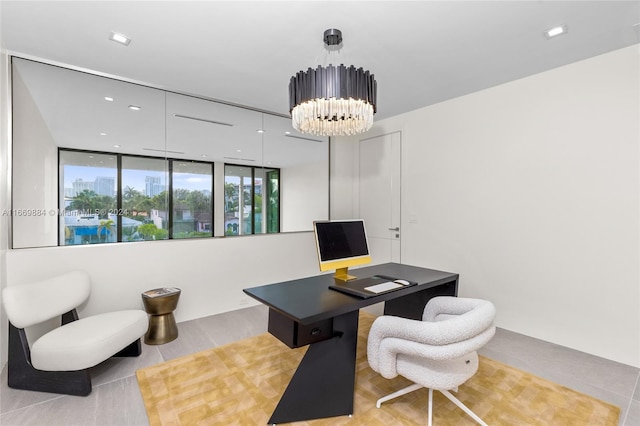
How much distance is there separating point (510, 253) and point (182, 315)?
12.2 ft

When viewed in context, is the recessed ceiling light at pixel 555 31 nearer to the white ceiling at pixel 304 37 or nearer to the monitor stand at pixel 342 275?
the white ceiling at pixel 304 37

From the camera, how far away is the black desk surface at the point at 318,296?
1669 mm

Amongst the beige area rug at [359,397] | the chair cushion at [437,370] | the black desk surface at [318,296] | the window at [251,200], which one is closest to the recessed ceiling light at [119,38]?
the window at [251,200]

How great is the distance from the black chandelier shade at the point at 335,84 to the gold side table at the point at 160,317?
2295 mm

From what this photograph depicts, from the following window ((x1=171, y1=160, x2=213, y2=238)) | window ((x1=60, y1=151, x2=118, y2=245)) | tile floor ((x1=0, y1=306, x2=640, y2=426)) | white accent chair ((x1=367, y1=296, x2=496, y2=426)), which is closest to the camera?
white accent chair ((x1=367, y1=296, x2=496, y2=426))

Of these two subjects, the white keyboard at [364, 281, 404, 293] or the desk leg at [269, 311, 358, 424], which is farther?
the white keyboard at [364, 281, 404, 293]

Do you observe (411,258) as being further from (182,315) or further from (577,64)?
(182,315)

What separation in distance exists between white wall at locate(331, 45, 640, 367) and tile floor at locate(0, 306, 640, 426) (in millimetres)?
301

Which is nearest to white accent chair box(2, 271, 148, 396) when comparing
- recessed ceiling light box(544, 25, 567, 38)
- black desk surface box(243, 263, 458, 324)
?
black desk surface box(243, 263, 458, 324)

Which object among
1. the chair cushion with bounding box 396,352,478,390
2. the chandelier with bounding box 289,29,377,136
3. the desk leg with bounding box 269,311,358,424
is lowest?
the desk leg with bounding box 269,311,358,424

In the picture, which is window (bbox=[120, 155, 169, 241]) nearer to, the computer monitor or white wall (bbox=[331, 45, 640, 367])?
the computer monitor

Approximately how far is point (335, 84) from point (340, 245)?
1.14m

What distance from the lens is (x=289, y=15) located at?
2.09 m

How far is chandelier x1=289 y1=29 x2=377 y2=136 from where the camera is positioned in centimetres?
193
